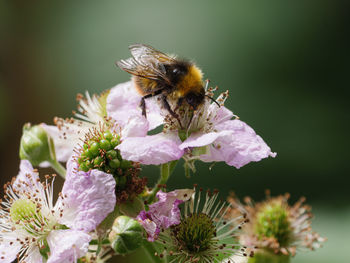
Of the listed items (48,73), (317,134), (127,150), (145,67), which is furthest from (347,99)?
(48,73)

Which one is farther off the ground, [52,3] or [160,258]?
[52,3]

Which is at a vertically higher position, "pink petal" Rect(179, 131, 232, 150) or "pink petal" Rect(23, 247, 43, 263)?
"pink petal" Rect(179, 131, 232, 150)

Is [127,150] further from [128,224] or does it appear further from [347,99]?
[347,99]

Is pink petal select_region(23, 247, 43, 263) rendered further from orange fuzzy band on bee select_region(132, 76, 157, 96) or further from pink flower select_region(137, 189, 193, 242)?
orange fuzzy band on bee select_region(132, 76, 157, 96)

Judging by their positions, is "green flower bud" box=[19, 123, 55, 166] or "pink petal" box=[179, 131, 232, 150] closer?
"pink petal" box=[179, 131, 232, 150]

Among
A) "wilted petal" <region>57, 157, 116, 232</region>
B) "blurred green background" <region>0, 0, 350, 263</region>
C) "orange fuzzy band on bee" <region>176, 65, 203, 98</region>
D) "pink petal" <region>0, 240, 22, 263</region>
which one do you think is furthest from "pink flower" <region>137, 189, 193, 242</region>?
"blurred green background" <region>0, 0, 350, 263</region>

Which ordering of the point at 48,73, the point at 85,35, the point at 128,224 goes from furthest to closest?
the point at 48,73 → the point at 85,35 → the point at 128,224

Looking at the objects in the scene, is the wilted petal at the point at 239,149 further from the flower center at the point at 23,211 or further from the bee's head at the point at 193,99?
the flower center at the point at 23,211
